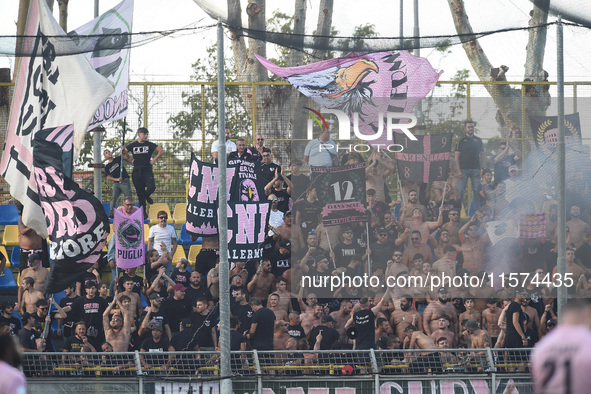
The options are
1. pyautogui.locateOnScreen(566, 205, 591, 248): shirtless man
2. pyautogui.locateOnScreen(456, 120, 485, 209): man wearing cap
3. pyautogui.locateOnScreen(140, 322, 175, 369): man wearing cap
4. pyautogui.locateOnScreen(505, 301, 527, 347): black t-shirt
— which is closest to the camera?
pyautogui.locateOnScreen(140, 322, 175, 369): man wearing cap

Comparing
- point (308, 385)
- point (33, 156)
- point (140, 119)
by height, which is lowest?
point (308, 385)

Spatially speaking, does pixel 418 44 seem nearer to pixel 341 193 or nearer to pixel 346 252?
pixel 341 193

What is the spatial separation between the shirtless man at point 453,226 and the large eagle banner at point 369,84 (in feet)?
6.19

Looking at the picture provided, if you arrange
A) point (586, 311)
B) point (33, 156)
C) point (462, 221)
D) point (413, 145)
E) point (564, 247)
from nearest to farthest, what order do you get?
1. point (586, 311)
2. point (33, 156)
3. point (564, 247)
4. point (413, 145)
5. point (462, 221)

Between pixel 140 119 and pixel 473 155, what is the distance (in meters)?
7.53

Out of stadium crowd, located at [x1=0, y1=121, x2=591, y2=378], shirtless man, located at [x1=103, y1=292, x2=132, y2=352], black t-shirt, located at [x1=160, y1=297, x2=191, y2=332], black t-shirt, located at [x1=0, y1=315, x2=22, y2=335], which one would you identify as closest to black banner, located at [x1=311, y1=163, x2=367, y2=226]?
stadium crowd, located at [x1=0, y1=121, x2=591, y2=378]

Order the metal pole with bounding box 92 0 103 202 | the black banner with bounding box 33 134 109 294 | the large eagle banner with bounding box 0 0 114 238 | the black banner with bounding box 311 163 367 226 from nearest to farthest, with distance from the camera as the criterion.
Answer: the black banner with bounding box 33 134 109 294 < the large eagle banner with bounding box 0 0 114 238 < the black banner with bounding box 311 163 367 226 < the metal pole with bounding box 92 0 103 202

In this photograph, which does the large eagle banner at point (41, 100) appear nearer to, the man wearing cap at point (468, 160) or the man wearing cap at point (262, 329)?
the man wearing cap at point (262, 329)

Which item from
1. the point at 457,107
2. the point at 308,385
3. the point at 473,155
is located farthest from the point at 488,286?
the point at 457,107

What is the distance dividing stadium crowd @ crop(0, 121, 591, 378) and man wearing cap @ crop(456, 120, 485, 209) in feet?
0.08

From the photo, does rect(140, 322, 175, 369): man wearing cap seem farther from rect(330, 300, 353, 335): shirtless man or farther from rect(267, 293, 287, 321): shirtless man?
rect(330, 300, 353, 335): shirtless man

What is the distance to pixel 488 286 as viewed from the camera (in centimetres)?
1570

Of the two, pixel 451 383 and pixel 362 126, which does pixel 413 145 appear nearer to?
pixel 362 126

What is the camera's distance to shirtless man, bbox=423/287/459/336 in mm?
15133
